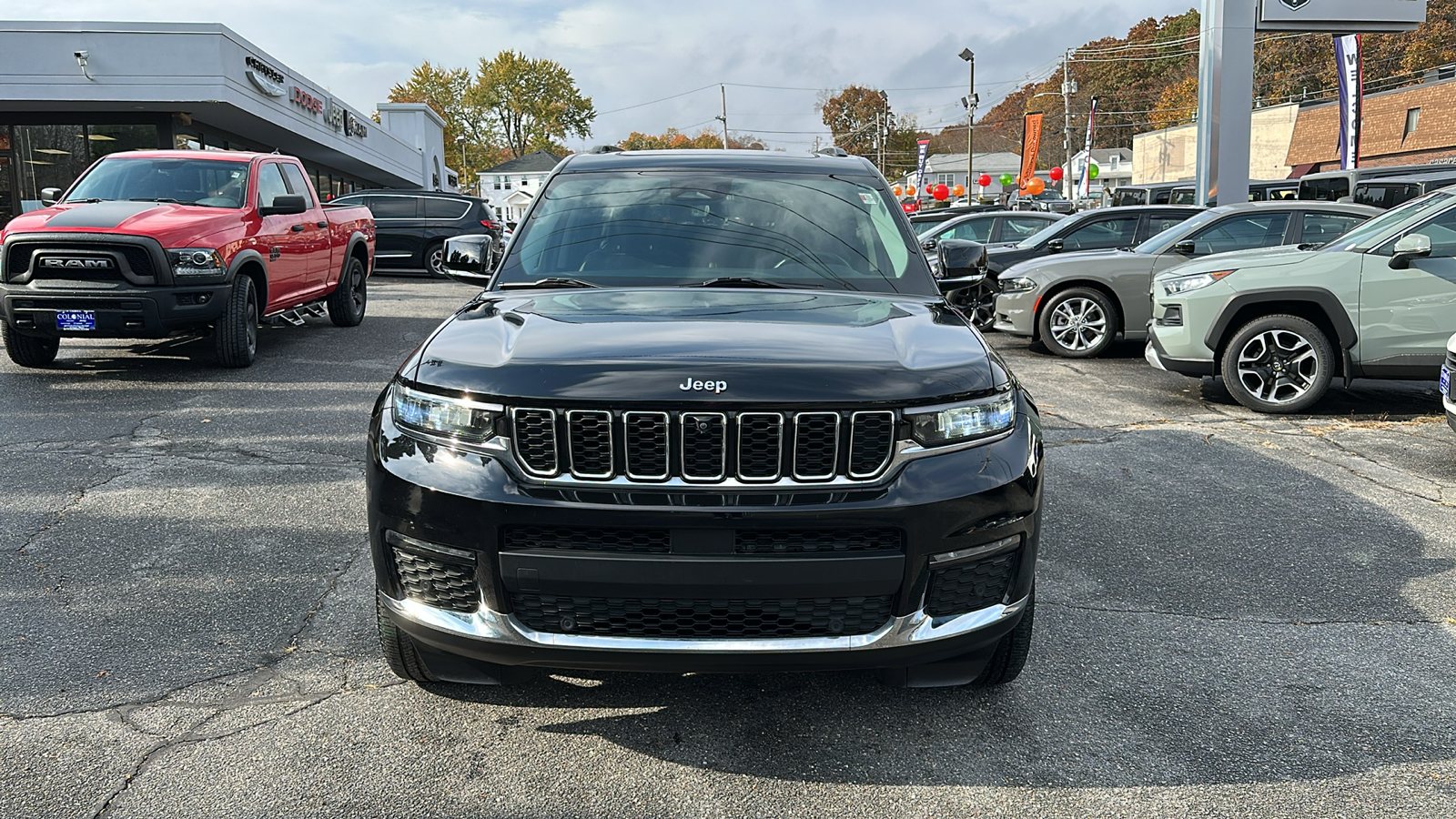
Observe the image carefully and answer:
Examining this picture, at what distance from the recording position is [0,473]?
6.21 metres

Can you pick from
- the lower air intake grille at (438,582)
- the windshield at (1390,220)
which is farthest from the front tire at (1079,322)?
the lower air intake grille at (438,582)

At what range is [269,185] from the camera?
35.2 ft

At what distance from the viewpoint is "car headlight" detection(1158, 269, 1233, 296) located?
868 centimetres

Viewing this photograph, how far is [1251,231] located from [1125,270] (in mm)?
1233

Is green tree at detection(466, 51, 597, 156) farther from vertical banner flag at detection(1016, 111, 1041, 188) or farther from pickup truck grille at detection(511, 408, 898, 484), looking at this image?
pickup truck grille at detection(511, 408, 898, 484)

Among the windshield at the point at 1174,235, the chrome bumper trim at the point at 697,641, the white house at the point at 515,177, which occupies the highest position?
the white house at the point at 515,177

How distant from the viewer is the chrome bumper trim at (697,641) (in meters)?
2.84

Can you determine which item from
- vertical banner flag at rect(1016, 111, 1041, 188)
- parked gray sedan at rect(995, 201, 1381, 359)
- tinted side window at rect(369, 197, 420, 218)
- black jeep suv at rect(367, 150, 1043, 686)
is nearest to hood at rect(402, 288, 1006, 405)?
black jeep suv at rect(367, 150, 1043, 686)

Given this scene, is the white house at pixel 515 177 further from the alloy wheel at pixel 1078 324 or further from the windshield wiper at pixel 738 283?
the windshield wiper at pixel 738 283

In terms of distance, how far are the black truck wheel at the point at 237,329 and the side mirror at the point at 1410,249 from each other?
8.85 meters

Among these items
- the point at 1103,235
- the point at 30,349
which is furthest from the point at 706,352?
the point at 1103,235

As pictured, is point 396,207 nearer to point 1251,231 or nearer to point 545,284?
point 1251,231

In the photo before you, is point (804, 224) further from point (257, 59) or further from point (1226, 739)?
point (257, 59)

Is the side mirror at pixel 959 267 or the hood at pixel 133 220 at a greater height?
the hood at pixel 133 220
